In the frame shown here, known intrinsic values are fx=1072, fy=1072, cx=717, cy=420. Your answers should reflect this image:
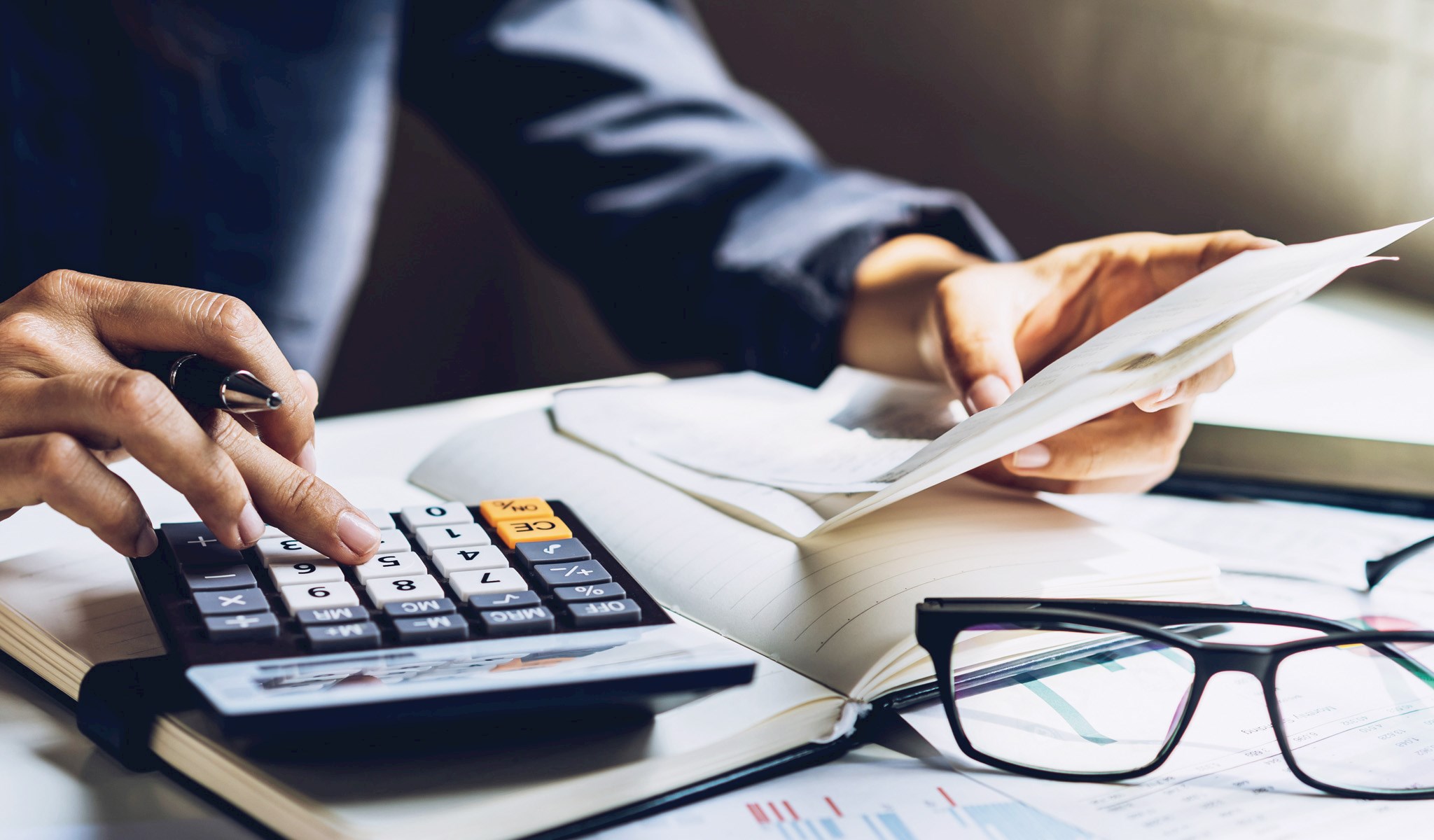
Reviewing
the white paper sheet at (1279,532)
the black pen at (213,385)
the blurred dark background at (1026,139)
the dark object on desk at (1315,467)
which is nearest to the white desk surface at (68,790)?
the black pen at (213,385)

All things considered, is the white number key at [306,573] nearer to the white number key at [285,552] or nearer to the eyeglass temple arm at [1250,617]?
the white number key at [285,552]

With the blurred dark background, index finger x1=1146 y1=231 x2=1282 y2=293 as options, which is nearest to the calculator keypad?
index finger x1=1146 y1=231 x2=1282 y2=293

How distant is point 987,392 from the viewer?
0.46 meters

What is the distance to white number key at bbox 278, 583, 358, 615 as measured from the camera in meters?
0.30

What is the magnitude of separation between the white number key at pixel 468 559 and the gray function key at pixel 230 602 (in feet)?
0.18

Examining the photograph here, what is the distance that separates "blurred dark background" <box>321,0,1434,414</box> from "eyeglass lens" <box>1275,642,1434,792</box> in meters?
0.43

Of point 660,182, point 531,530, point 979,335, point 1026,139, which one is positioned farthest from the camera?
point 1026,139

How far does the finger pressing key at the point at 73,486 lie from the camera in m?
0.31

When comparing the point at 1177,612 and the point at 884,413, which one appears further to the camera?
the point at 884,413

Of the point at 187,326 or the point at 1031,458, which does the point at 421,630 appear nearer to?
the point at 187,326

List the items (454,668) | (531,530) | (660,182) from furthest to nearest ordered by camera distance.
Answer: (660,182)
(531,530)
(454,668)

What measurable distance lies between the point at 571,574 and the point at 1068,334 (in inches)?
13.6

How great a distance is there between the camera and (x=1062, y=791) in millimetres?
302

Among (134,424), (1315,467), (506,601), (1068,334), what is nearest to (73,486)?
(134,424)
